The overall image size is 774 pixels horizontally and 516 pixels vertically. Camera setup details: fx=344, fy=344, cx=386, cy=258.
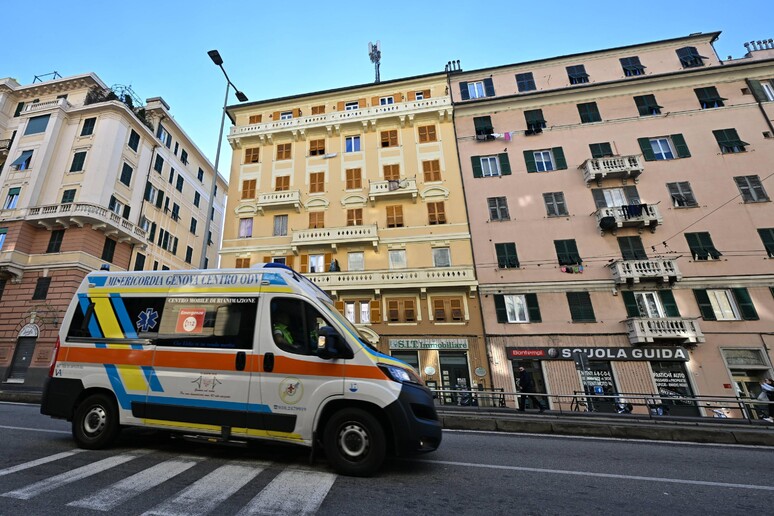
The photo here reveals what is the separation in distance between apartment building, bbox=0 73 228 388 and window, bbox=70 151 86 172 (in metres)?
0.09

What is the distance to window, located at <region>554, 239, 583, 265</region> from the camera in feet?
70.0

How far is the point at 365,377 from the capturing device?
4.92 m

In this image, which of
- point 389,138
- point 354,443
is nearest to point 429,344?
point 389,138

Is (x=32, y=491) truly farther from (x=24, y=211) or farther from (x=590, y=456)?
(x=24, y=211)

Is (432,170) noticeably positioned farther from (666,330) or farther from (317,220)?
(666,330)

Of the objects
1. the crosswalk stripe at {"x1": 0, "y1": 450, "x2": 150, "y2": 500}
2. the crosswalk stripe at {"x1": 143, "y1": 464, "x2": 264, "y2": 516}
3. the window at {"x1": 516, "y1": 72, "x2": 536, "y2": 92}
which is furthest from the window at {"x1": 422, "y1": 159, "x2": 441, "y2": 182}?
the crosswalk stripe at {"x1": 0, "y1": 450, "x2": 150, "y2": 500}

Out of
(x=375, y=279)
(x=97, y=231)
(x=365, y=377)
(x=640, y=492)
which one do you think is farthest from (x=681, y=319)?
(x=97, y=231)

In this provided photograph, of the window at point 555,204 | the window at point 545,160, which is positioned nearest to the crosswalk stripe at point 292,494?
the window at point 555,204

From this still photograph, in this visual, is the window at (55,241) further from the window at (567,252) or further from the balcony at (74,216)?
the window at (567,252)

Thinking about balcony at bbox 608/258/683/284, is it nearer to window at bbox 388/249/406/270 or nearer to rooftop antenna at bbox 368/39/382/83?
window at bbox 388/249/406/270

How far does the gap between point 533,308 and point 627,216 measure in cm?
820

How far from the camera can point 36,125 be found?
27.5 meters

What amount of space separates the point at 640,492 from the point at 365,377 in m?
3.81

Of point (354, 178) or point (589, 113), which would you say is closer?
point (589, 113)
